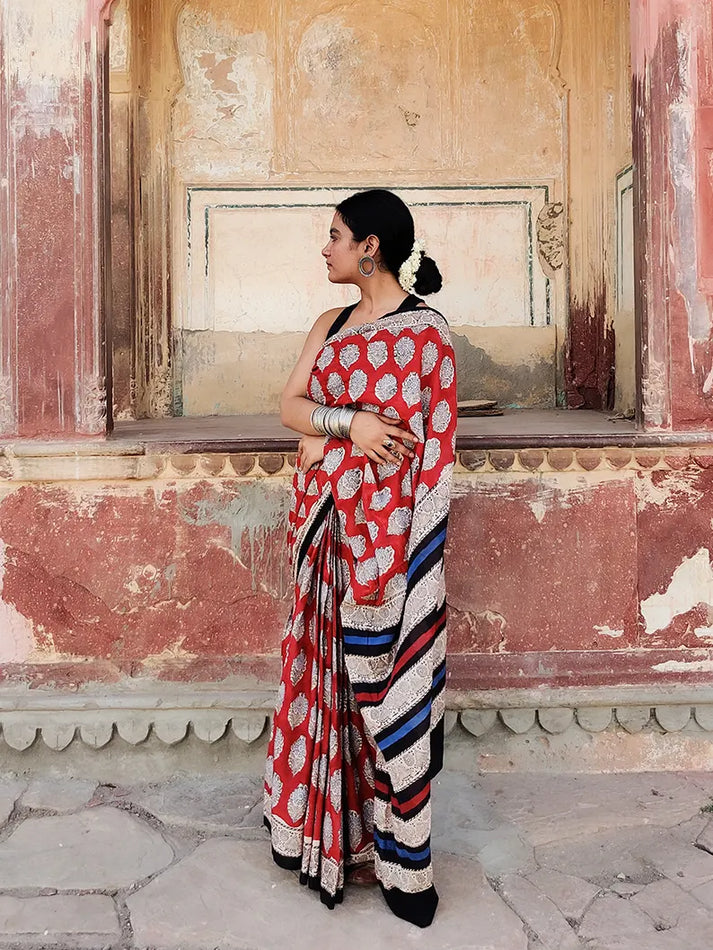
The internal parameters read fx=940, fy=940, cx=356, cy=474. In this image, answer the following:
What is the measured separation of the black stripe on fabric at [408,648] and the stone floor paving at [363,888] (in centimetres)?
57

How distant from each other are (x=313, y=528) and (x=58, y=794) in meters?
1.43

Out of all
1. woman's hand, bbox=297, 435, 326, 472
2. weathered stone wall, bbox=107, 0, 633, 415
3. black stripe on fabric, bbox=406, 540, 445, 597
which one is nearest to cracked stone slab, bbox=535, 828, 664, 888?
A: black stripe on fabric, bbox=406, 540, 445, 597

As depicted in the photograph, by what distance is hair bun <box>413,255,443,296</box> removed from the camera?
2.44m

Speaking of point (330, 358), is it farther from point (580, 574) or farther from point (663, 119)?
point (663, 119)

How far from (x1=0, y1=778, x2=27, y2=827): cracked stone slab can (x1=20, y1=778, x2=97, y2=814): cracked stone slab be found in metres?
0.03

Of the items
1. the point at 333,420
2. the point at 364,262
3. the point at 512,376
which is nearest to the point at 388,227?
the point at 364,262

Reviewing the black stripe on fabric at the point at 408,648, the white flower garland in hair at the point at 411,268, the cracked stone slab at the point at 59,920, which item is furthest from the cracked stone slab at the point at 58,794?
the white flower garland in hair at the point at 411,268

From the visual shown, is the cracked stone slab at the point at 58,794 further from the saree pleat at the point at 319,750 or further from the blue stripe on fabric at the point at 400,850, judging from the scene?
the blue stripe on fabric at the point at 400,850

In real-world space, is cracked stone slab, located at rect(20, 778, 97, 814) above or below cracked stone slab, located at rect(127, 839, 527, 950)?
above

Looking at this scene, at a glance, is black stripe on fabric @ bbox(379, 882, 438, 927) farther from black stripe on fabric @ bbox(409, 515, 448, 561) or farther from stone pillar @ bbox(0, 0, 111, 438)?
stone pillar @ bbox(0, 0, 111, 438)

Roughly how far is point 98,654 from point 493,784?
144 centimetres

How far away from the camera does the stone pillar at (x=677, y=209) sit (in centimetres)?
327

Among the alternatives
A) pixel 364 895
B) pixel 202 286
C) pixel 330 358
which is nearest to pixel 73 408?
pixel 330 358

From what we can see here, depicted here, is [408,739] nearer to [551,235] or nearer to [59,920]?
[59,920]
